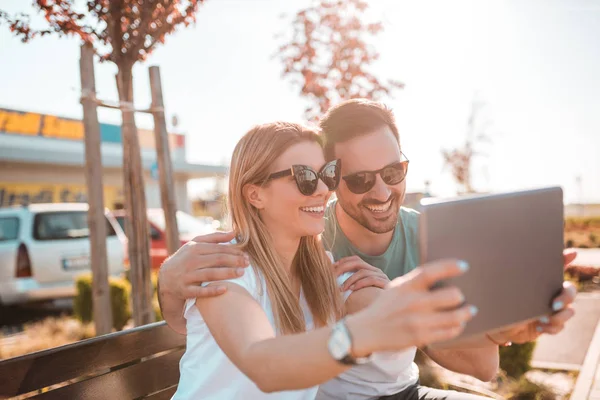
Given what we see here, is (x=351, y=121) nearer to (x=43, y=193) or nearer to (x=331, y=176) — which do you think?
(x=331, y=176)

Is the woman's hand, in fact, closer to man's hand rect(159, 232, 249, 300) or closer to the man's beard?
man's hand rect(159, 232, 249, 300)

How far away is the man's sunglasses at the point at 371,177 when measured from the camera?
2.49m

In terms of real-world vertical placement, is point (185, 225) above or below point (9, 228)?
below

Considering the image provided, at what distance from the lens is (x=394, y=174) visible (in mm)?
2523

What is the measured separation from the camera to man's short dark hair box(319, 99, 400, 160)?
2.55m

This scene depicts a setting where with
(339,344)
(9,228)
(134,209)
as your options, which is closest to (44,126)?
(9,228)

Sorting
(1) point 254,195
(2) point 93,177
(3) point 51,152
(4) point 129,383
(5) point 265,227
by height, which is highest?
(3) point 51,152

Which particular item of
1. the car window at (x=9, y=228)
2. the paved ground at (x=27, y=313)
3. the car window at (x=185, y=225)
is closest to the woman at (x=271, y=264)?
the paved ground at (x=27, y=313)

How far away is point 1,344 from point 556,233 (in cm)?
689

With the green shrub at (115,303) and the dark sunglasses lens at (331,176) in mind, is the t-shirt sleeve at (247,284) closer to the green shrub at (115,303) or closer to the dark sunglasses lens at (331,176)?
the dark sunglasses lens at (331,176)

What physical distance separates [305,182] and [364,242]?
866 mm

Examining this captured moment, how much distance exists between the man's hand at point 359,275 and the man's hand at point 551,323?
563 mm

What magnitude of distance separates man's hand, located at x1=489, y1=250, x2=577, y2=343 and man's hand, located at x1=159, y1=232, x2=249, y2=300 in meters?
0.82

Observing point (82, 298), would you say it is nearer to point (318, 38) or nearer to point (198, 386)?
point (318, 38)
